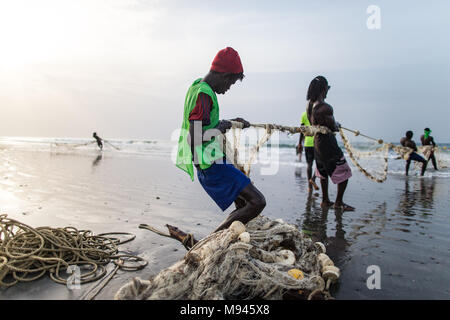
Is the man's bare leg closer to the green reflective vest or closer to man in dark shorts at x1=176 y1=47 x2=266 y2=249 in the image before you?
man in dark shorts at x1=176 y1=47 x2=266 y2=249

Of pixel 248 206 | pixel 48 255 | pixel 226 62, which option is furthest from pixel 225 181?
pixel 48 255

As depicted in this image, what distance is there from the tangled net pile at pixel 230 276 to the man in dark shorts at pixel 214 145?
0.34 m

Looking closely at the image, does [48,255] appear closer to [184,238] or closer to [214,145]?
[184,238]

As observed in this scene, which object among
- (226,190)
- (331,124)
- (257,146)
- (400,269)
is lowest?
(400,269)

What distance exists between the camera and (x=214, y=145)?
10.4ft

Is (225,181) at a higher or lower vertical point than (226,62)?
lower

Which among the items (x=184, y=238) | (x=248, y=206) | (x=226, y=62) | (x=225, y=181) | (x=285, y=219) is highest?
(x=226, y=62)

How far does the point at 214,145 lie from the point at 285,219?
312 centimetres

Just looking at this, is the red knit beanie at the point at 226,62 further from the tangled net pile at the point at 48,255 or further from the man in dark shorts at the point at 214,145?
the tangled net pile at the point at 48,255
